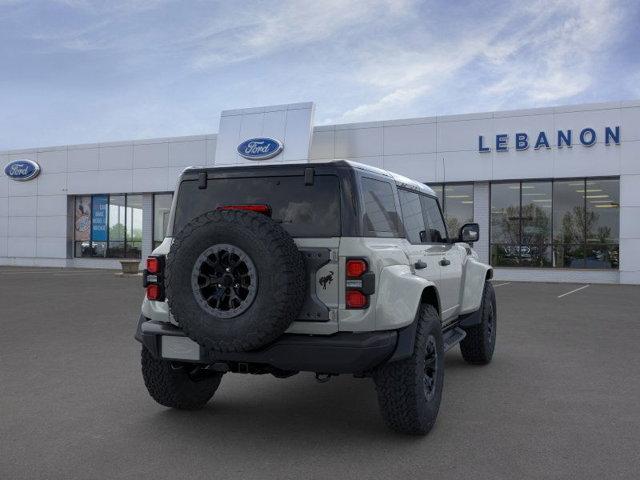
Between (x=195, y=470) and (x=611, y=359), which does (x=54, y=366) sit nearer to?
(x=195, y=470)

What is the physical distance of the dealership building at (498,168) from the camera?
75.0 ft

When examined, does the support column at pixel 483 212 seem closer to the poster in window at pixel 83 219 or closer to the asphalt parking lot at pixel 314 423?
the asphalt parking lot at pixel 314 423

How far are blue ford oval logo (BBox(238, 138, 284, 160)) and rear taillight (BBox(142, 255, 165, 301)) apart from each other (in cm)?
2218

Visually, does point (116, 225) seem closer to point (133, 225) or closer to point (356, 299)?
point (133, 225)

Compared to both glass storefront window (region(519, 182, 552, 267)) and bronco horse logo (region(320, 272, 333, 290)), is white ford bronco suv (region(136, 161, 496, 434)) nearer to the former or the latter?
bronco horse logo (region(320, 272, 333, 290))

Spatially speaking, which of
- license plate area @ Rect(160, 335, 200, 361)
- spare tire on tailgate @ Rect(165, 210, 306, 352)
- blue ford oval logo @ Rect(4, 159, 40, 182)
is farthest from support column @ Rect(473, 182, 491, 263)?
blue ford oval logo @ Rect(4, 159, 40, 182)

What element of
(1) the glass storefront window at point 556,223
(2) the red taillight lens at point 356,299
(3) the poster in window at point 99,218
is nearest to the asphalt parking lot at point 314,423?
(2) the red taillight lens at point 356,299

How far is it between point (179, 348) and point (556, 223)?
21.9 metres

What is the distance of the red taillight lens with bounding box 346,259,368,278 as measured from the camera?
4.12 m

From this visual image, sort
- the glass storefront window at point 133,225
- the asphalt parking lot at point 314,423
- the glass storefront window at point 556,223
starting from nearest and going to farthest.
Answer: the asphalt parking lot at point 314,423, the glass storefront window at point 556,223, the glass storefront window at point 133,225

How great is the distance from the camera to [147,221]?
3097cm

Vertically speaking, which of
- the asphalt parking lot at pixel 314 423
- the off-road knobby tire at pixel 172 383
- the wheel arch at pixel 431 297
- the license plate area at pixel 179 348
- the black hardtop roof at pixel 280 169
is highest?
the black hardtop roof at pixel 280 169

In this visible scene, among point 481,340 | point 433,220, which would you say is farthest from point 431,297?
point 481,340

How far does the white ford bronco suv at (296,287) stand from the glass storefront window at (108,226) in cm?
2741
